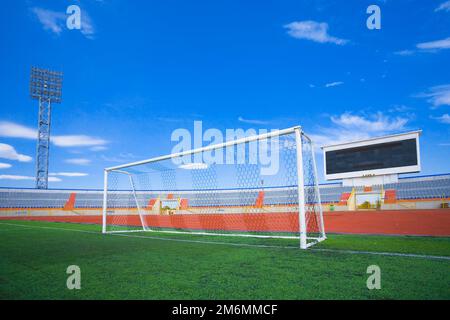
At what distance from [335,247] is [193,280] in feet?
10.1

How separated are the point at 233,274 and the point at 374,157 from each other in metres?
26.6

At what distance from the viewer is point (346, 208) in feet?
→ 98.9

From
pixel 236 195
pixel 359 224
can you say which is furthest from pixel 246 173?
pixel 236 195

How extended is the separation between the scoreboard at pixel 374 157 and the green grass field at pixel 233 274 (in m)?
22.5

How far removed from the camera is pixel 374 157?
85.3 ft

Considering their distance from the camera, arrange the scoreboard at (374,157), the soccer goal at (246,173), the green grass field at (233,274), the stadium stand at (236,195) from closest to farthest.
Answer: the green grass field at (233,274) < the soccer goal at (246,173) < the scoreboard at (374,157) < the stadium stand at (236,195)

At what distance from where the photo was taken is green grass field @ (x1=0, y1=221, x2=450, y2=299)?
248 centimetres

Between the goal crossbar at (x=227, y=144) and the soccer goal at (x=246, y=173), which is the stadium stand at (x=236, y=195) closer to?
the soccer goal at (x=246, y=173)

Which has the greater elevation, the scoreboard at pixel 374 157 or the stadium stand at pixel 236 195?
the scoreboard at pixel 374 157

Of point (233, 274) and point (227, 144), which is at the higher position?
point (227, 144)

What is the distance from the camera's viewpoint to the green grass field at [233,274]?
2480 millimetres

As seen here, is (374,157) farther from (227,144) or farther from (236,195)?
(227,144)

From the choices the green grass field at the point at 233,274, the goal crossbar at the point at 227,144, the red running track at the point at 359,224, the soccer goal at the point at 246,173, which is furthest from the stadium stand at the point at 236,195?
the green grass field at the point at 233,274
